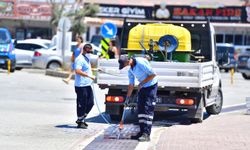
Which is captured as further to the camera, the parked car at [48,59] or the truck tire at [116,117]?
the parked car at [48,59]

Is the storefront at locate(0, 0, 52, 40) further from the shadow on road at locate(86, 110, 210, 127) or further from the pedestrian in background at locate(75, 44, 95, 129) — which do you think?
the pedestrian in background at locate(75, 44, 95, 129)

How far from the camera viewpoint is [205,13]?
60.7 m

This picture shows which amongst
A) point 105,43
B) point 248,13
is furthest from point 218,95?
point 248,13

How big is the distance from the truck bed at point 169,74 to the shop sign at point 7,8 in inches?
1641

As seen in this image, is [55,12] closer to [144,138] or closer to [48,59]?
[48,59]

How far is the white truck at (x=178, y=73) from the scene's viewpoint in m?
15.3

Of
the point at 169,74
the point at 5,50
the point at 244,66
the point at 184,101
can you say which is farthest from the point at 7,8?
the point at 169,74

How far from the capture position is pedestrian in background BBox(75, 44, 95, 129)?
14.4 meters

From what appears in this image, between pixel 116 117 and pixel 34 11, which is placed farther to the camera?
pixel 34 11

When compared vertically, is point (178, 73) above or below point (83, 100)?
above

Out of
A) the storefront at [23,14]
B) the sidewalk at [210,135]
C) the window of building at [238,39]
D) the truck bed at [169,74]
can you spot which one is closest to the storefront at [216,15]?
the window of building at [238,39]

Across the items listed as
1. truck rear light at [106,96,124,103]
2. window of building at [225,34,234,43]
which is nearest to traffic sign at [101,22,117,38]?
truck rear light at [106,96,124,103]

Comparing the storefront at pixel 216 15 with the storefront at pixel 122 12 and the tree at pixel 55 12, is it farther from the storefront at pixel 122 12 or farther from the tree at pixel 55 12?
the tree at pixel 55 12

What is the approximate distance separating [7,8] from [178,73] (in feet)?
140
